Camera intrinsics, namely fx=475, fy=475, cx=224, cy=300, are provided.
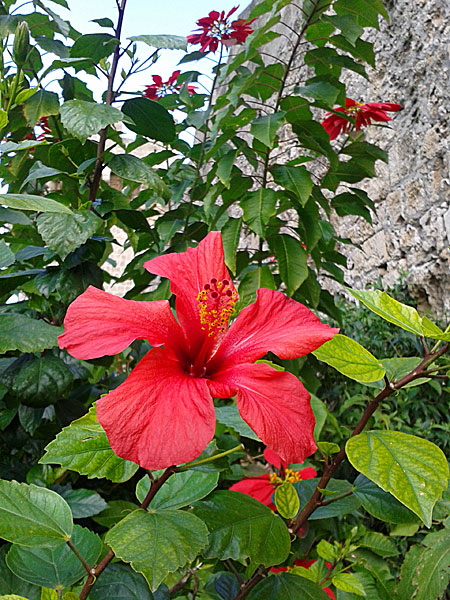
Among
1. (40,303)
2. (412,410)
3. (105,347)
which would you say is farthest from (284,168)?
(105,347)

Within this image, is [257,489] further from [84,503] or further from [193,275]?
[193,275]

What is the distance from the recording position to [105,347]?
Result: 0.34 metres

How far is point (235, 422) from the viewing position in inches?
18.9

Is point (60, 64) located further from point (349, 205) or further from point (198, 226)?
point (349, 205)

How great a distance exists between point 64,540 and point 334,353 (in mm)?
270

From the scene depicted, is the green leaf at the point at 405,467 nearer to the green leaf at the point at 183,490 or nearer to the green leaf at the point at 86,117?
the green leaf at the point at 183,490

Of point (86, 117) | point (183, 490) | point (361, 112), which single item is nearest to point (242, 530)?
point (183, 490)

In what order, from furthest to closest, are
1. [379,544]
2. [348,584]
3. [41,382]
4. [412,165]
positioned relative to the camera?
[412,165]
[379,544]
[41,382]
[348,584]

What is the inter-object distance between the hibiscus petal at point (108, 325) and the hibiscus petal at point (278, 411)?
81 millimetres

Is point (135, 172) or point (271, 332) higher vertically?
point (135, 172)

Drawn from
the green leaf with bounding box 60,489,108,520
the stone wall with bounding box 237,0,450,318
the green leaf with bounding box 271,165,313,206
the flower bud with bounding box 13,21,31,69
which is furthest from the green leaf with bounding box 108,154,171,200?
the stone wall with bounding box 237,0,450,318

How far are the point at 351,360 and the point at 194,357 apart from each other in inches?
5.7

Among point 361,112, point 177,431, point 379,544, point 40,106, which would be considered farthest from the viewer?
point 361,112

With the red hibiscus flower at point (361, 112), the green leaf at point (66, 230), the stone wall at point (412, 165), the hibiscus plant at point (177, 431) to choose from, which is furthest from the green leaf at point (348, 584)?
the stone wall at point (412, 165)
